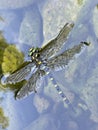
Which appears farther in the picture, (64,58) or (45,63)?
(45,63)

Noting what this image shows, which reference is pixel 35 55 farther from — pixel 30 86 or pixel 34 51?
pixel 30 86

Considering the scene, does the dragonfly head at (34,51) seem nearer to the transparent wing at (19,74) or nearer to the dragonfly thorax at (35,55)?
the dragonfly thorax at (35,55)

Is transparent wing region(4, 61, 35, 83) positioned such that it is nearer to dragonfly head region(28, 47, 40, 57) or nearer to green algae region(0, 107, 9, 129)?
dragonfly head region(28, 47, 40, 57)

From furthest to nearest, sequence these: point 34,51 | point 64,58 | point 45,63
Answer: point 45,63
point 34,51
point 64,58

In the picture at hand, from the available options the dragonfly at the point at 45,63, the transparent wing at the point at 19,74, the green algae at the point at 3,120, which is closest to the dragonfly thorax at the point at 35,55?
the dragonfly at the point at 45,63

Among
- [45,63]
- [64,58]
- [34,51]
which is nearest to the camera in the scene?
[64,58]

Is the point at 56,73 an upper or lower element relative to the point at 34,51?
lower

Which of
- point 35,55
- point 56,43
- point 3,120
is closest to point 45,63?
point 35,55

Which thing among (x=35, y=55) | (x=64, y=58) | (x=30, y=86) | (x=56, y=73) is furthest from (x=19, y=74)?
(x=64, y=58)

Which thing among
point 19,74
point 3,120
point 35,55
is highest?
point 35,55
